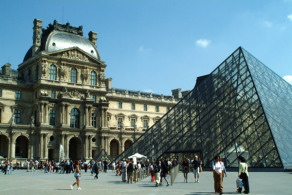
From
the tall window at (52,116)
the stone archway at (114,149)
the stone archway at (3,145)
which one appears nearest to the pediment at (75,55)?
the tall window at (52,116)

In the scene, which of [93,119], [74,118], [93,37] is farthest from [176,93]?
[74,118]

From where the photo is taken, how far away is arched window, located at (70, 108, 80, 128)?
54.2m

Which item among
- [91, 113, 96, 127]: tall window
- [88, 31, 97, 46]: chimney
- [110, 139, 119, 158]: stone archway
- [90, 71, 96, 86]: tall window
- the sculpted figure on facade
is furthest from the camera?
[88, 31, 97, 46]: chimney

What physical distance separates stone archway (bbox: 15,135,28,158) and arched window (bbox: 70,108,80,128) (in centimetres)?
691

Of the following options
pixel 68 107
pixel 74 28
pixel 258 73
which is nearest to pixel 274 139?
pixel 258 73

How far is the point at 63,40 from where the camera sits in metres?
55.8

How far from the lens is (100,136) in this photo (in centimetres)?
5603

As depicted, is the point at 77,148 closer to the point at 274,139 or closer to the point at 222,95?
the point at 222,95

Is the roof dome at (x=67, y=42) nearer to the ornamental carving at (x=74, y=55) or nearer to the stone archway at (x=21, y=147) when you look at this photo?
the ornamental carving at (x=74, y=55)

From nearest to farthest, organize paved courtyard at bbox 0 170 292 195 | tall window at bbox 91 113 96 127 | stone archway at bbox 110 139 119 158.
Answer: paved courtyard at bbox 0 170 292 195 → tall window at bbox 91 113 96 127 → stone archway at bbox 110 139 119 158

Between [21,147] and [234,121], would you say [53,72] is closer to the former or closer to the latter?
[21,147]

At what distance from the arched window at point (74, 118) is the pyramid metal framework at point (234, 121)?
64.6ft

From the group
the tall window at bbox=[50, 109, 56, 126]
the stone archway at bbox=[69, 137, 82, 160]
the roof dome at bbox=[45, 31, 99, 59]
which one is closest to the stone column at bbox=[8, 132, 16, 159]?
the tall window at bbox=[50, 109, 56, 126]

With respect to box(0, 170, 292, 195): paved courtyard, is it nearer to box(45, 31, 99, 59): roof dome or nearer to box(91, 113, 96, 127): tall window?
box(91, 113, 96, 127): tall window
